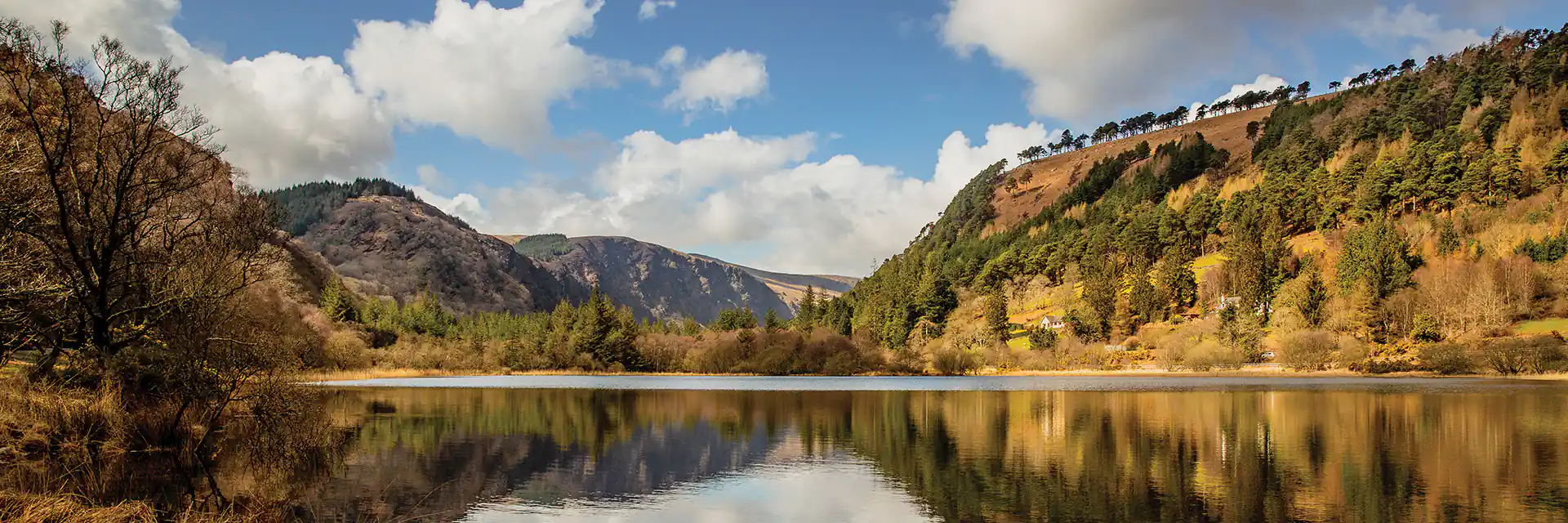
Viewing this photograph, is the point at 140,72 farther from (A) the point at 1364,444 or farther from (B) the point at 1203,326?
(B) the point at 1203,326

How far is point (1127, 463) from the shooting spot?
32625 millimetres

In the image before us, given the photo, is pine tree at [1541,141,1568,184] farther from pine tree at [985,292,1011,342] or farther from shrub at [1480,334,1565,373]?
pine tree at [985,292,1011,342]

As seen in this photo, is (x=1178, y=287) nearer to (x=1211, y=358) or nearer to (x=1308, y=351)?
(x=1211, y=358)

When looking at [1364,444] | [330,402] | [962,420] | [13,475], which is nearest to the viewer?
[13,475]

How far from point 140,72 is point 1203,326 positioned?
155 meters

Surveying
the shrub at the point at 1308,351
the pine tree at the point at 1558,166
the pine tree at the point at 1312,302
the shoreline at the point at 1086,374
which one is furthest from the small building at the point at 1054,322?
the pine tree at the point at 1558,166

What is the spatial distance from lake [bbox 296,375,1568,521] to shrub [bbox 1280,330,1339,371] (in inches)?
2418

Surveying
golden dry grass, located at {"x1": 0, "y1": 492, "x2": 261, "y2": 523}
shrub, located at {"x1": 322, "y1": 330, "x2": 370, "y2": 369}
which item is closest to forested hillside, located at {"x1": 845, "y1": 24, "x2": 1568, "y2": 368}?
shrub, located at {"x1": 322, "y1": 330, "x2": 370, "y2": 369}

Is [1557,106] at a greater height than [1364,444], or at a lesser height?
greater

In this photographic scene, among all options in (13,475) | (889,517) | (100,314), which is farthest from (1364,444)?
(100,314)

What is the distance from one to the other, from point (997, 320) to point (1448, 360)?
252 feet

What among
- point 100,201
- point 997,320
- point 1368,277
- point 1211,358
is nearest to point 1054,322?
point 997,320

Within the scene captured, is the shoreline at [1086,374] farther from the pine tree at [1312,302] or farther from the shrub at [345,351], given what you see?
the pine tree at [1312,302]

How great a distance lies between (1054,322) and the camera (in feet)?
618
